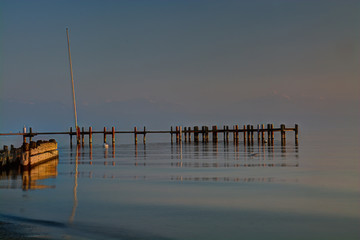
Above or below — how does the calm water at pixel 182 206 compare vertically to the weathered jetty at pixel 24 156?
below

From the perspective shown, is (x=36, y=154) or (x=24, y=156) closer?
(x=24, y=156)

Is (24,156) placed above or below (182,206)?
above

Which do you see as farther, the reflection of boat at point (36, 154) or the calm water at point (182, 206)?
the reflection of boat at point (36, 154)

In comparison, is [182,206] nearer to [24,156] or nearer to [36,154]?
[24,156]

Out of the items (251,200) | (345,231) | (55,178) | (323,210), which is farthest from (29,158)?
(345,231)

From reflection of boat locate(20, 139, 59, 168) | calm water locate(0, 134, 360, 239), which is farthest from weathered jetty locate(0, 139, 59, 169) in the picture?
calm water locate(0, 134, 360, 239)

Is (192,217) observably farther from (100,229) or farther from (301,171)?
(301,171)

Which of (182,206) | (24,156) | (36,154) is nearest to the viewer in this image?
(182,206)

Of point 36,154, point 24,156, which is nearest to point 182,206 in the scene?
point 24,156

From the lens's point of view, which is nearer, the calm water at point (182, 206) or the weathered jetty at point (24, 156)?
the calm water at point (182, 206)

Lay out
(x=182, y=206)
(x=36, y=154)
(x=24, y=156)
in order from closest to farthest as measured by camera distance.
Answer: (x=182, y=206), (x=24, y=156), (x=36, y=154)

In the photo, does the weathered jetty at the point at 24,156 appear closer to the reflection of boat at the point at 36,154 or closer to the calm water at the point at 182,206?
the reflection of boat at the point at 36,154

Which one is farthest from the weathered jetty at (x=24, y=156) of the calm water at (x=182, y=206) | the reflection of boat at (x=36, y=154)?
the calm water at (x=182, y=206)

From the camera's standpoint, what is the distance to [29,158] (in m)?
23.7
